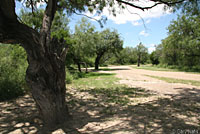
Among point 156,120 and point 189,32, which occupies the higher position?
point 189,32

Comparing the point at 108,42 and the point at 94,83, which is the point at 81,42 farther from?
the point at 108,42

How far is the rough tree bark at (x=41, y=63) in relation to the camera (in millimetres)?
2686

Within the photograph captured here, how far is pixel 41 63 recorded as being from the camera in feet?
9.45

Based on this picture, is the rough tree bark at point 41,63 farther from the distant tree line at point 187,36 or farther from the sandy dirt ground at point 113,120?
the distant tree line at point 187,36

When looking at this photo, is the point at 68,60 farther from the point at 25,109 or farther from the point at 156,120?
the point at 156,120

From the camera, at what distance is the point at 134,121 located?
3.35 m

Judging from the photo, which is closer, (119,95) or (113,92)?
(119,95)

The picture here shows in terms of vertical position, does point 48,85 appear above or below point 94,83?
above

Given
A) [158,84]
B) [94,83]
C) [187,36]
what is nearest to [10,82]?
[94,83]

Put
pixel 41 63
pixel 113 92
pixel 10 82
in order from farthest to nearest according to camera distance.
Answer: pixel 113 92 < pixel 10 82 < pixel 41 63

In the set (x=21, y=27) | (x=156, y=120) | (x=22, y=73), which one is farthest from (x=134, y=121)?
(x=22, y=73)

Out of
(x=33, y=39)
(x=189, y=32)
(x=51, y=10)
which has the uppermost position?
(x=189, y=32)

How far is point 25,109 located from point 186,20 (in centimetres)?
2434

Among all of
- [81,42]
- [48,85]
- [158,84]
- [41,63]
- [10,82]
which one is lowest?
[158,84]
